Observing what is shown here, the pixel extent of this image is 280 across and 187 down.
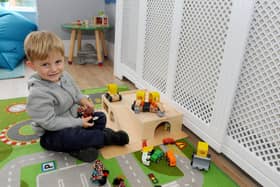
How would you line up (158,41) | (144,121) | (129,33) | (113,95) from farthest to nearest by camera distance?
1. (129,33)
2. (158,41)
3. (113,95)
4. (144,121)

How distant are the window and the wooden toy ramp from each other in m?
2.32

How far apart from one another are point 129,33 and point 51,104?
1.15 meters

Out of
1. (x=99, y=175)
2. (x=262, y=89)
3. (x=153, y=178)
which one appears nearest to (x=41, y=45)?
(x=99, y=175)

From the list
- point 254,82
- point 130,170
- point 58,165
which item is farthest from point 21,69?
point 254,82

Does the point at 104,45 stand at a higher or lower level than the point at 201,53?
lower

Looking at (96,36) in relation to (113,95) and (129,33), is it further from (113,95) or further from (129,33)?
(113,95)

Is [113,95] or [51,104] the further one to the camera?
[113,95]

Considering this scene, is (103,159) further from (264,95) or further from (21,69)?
(21,69)

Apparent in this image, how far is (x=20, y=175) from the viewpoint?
968 millimetres

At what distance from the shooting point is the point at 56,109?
109 cm

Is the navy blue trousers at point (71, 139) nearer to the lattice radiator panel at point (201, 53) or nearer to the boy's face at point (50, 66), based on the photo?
the boy's face at point (50, 66)

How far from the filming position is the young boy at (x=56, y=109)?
3.25ft

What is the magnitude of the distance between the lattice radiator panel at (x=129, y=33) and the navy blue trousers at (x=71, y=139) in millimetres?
974

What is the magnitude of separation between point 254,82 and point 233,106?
6.2 inches
